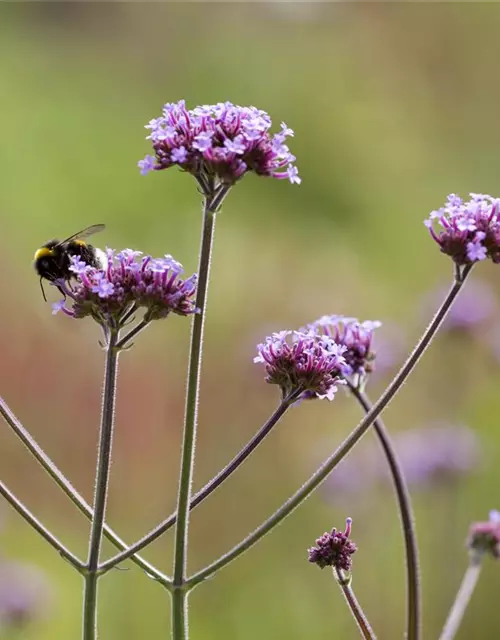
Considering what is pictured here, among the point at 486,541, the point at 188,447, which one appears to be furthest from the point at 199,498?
the point at 486,541

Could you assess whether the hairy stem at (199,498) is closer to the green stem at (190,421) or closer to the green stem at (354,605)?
the green stem at (190,421)

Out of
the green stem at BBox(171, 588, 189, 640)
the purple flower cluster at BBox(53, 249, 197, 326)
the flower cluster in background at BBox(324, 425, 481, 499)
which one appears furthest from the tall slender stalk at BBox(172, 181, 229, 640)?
the flower cluster in background at BBox(324, 425, 481, 499)

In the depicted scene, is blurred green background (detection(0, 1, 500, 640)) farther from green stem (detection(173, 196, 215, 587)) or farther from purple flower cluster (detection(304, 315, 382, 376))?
green stem (detection(173, 196, 215, 587))

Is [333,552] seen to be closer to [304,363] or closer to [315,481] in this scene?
[315,481]

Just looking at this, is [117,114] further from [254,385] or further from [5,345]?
[254,385]

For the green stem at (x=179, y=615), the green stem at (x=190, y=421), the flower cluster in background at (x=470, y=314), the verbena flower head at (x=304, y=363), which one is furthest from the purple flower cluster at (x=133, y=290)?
the flower cluster in background at (x=470, y=314)
